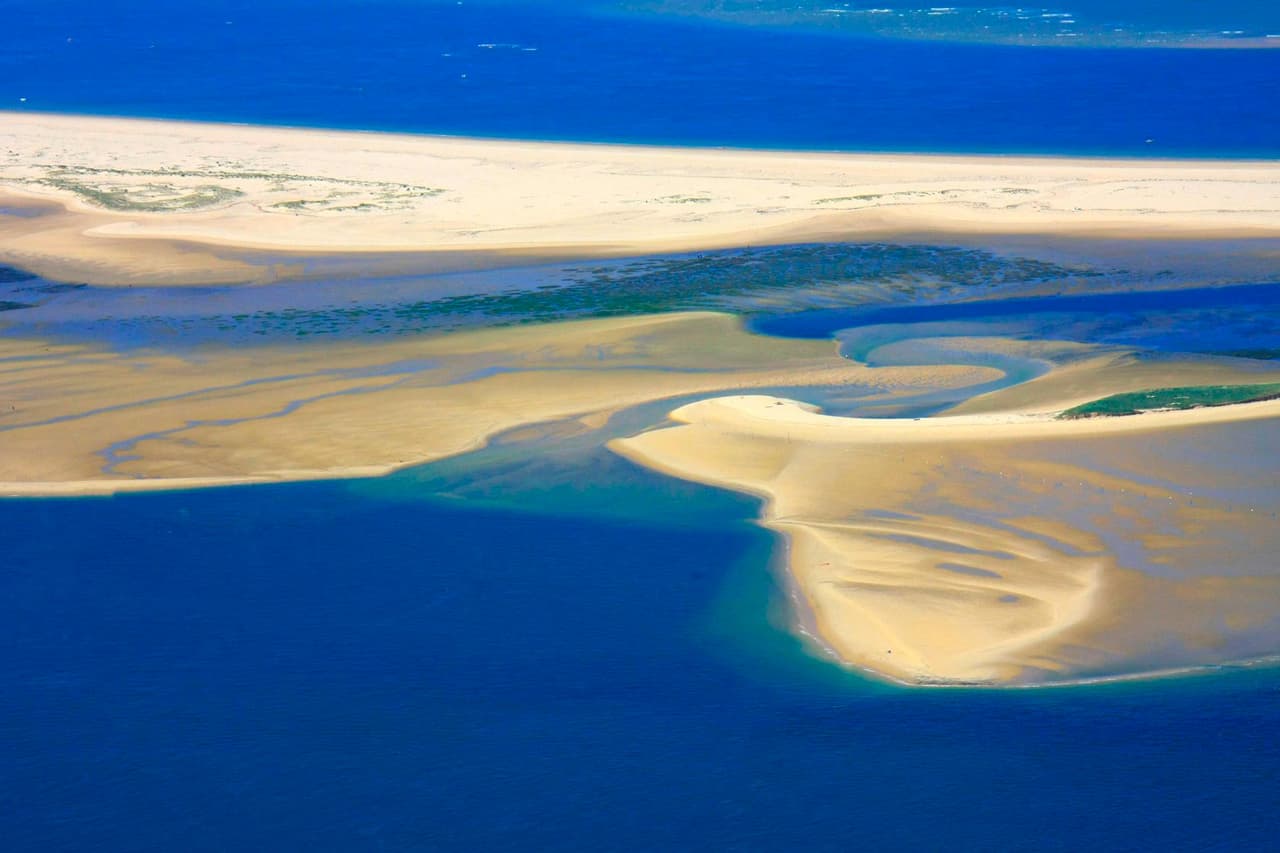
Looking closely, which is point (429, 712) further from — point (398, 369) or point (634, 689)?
point (398, 369)

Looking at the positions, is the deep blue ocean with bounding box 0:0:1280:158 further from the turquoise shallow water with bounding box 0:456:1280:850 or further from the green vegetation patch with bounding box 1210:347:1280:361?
the turquoise shallow water with bounding box 0:456:1280:850

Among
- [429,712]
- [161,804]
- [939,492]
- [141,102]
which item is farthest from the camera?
[141,102]

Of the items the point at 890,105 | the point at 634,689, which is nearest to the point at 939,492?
the point at 634,689

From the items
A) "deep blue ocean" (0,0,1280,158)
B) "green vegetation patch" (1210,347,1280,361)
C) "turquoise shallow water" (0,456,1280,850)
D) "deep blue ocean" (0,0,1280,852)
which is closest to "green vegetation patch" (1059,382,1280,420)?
"green vegetation patch" (1210,347,1280,361)

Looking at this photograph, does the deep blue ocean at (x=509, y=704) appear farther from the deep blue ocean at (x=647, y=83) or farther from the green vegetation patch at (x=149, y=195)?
the deep blue ocean at (x=647, y=83)

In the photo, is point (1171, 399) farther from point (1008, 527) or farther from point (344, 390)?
point (344, 390)
